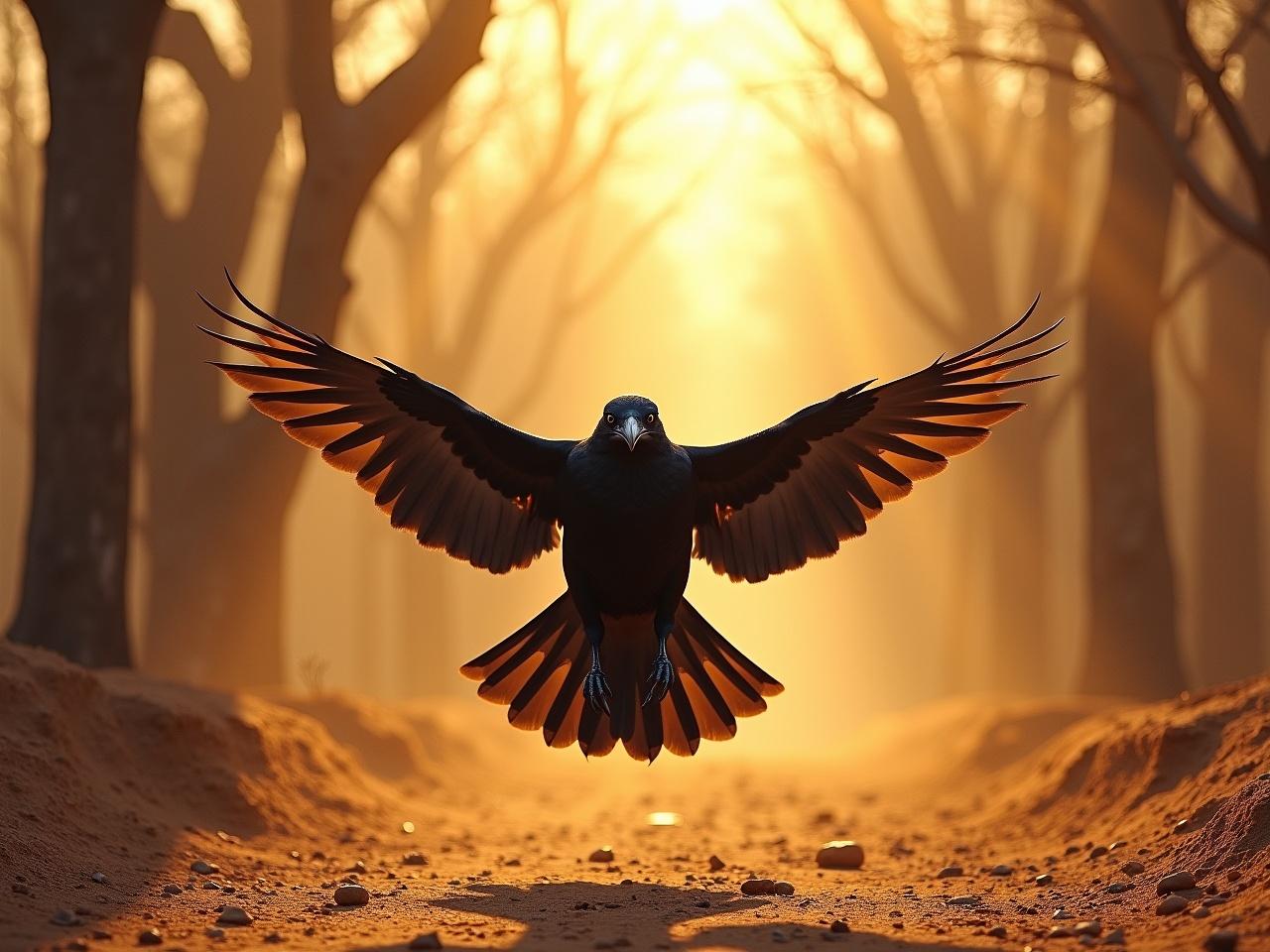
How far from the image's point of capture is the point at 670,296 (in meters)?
45.2

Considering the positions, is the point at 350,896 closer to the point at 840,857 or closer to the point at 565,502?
the point at 565,502

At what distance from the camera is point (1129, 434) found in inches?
417

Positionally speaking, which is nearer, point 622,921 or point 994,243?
point 622,921

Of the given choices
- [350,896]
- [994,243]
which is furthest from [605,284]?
[350,896]

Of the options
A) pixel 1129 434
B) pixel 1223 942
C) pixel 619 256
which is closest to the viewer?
pixel 1223 942

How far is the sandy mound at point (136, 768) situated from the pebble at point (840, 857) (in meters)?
2.37

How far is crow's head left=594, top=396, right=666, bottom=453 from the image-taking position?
5137 mm

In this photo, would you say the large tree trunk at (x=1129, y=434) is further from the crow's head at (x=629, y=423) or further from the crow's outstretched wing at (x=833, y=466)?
the crow's head at (x=629, y=423)

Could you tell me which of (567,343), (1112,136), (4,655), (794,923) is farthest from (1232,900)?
(567,343)

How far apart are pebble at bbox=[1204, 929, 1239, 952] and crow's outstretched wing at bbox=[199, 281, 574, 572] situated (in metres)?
3.08

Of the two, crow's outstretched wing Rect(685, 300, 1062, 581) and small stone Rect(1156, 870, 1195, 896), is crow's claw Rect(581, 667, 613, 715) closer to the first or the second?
crow's outstretched wing Rect(685, 300, 1062, 581)

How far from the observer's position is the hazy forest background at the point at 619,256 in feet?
26.3

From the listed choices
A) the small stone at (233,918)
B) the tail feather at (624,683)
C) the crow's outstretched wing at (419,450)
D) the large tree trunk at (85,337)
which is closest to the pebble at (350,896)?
the small stone at (233,918)

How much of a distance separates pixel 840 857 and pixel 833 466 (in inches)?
65.8
